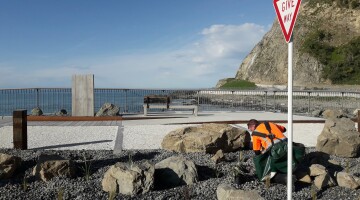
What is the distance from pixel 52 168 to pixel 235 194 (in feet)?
9.70

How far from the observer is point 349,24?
78.2m

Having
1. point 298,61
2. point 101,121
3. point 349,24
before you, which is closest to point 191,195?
point 101,121

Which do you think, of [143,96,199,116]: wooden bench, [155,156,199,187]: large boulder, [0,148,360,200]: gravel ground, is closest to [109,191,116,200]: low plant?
[0,148,360,200]: gravel ground

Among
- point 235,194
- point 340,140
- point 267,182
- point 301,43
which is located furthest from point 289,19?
point 301,43

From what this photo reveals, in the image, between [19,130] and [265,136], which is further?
[19,130]

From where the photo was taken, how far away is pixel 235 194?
4.96 m

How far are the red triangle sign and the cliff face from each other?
6989 cm

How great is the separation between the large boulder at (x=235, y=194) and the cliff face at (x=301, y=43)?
6936 centimetres

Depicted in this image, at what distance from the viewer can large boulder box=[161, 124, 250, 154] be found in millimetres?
8039

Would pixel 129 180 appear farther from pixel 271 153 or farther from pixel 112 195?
pixel 271 153

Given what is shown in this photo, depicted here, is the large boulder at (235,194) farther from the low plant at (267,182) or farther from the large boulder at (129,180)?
the large boulder at (129,180)

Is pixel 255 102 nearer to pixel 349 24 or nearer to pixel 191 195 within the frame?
pixel 191 195

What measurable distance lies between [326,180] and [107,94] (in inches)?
585

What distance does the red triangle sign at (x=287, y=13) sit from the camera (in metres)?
4.15
